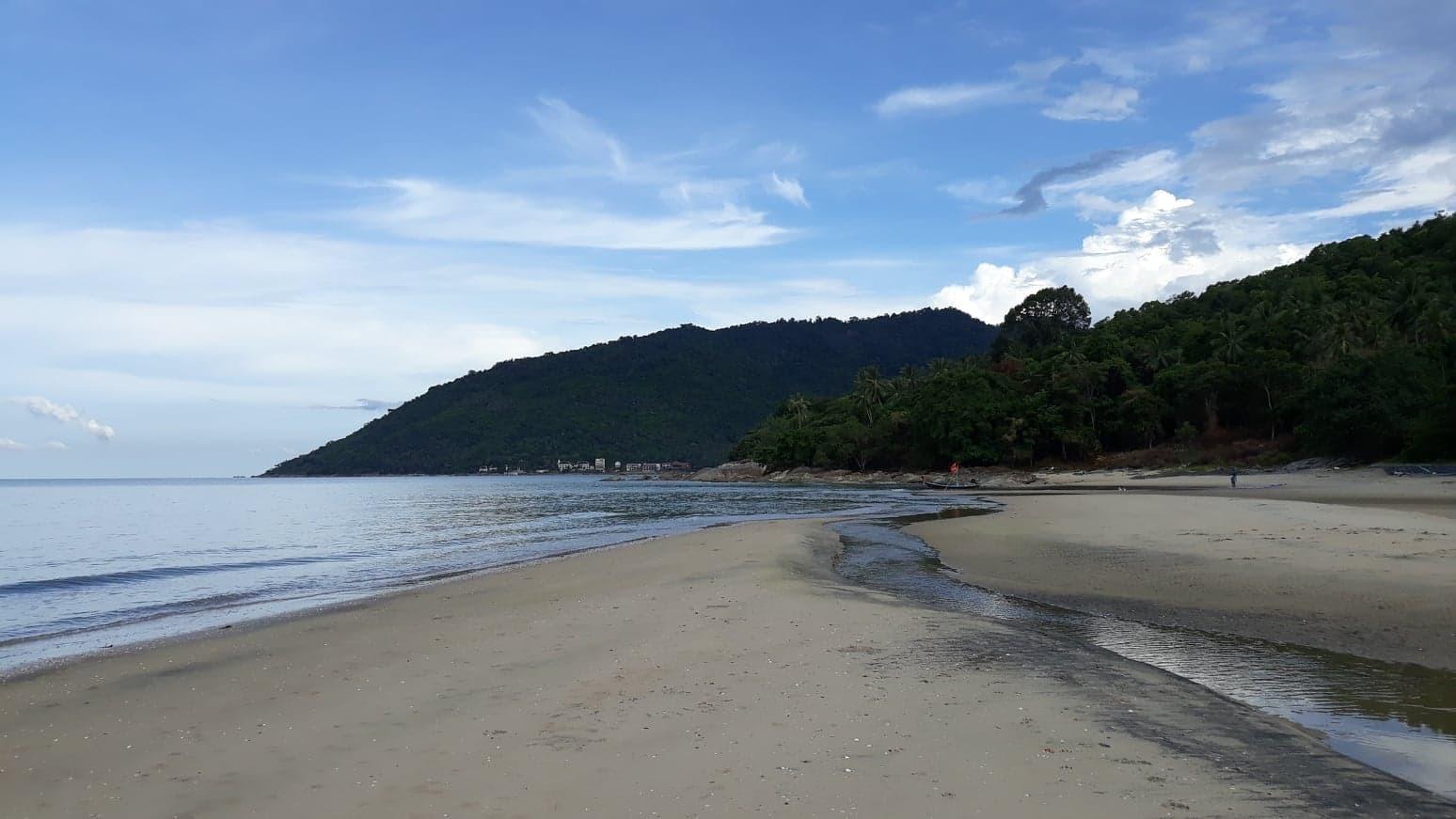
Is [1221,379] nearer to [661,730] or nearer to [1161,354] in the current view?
[1161,354]

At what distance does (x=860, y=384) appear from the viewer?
13600 cm

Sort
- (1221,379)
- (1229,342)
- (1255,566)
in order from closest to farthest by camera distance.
A: (1255,566) → (1221,379) → (1229,342)

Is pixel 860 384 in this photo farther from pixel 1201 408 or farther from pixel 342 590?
pixel 342 590

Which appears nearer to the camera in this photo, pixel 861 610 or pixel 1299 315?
pixel 861 610

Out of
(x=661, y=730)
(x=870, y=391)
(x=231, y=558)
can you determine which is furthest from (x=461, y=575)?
(x=870, y=391)

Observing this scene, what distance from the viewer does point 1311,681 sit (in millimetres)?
8078

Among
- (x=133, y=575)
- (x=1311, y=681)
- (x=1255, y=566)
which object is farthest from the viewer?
(x=133, y=575)

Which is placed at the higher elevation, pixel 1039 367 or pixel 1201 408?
pixel 1039 367

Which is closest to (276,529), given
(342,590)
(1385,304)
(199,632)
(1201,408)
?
(342,590)

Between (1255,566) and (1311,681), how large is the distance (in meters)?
7.47

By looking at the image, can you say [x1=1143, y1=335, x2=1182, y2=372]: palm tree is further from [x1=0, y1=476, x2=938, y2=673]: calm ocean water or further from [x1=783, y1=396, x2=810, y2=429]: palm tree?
[x1=783, y1=396, x2=810, y2=429]: palm tree

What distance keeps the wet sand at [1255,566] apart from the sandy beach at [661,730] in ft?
10.4

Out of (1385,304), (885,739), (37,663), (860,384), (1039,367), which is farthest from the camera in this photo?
(860,384)

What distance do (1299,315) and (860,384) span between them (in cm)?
6576
